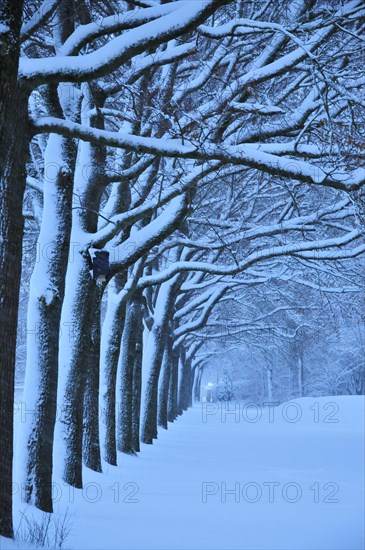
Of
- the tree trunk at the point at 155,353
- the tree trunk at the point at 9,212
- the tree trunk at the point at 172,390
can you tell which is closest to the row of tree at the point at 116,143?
the tree trunk at the point at 9,212

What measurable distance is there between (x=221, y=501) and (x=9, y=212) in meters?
5.73

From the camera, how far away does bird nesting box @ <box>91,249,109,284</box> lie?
10.2m

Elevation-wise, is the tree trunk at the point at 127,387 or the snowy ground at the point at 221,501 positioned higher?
the tree trunk at the point at 127,387

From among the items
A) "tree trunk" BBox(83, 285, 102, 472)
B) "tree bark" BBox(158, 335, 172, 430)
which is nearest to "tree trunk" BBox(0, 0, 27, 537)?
"tree trunk" BBox(83, 285, 102, 472)

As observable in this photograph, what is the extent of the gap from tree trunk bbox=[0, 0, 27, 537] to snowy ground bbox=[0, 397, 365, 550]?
0.72m

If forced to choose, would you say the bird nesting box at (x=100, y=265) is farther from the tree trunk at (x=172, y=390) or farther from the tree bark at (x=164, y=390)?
the tree trunk at (x=172, y=390)

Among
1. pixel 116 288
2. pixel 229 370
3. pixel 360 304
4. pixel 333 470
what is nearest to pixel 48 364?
pixel 116 288

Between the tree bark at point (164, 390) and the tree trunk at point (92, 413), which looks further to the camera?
the tree bark at point (164, 390)

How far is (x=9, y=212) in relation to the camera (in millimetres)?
6359

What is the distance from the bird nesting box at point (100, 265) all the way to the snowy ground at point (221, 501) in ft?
9.03

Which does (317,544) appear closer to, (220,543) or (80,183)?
(220,543)

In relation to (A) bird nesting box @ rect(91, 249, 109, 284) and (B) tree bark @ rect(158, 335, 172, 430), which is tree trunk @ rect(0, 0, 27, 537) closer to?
(A) bird nesting box @ rect(91, 249, 109, 284)

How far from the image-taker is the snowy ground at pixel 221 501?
7.70 m

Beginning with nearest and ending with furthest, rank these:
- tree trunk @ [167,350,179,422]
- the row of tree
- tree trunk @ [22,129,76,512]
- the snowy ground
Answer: the row of tree < the snowy ground < tree trunk @ [22,129,76,512] < tree trunk @ [167,350,179,422]
